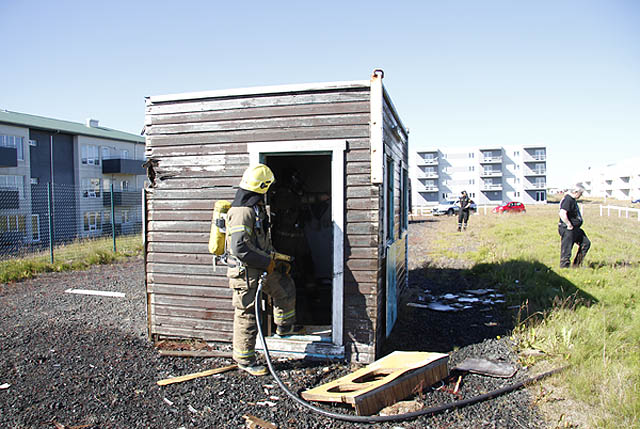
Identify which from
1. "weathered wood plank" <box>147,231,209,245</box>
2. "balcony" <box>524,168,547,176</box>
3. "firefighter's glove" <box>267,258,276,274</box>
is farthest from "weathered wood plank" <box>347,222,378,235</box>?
"balcony" <box>524,168,547,176</box>

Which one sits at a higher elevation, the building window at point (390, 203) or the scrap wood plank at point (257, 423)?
the building window at point (390, 203)

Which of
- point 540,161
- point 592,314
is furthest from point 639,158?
point 592,314

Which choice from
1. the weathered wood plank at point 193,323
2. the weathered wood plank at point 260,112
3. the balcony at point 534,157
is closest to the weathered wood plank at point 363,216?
the weathered wood plank at point 260,112

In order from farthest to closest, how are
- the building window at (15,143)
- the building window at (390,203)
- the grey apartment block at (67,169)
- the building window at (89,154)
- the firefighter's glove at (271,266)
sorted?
the building window at (89,154), the building window at (15,143), the grey apartment block at (67,169), the building window at (390,203), the firefighter's glove at (271,266)

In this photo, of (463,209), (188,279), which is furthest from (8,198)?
(463,209)

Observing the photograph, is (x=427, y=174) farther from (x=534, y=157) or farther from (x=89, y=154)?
(x=89, y=154)

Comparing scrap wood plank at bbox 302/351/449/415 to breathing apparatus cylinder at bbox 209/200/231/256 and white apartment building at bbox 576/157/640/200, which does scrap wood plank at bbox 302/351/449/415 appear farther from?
white apartment building at bbox 576/157/640/200

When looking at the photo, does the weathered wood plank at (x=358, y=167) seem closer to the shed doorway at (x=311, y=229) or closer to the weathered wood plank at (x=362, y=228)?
the shed doorway at (x=311, y=229)

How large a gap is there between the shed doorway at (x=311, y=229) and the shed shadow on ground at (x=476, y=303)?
1.02 meters

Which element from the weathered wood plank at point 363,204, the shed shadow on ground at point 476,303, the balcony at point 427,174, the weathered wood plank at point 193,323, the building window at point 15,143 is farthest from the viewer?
the balcony at point 427,174

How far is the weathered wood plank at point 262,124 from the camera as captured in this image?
500cm

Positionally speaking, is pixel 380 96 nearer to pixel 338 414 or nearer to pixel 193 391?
pixel 338 414

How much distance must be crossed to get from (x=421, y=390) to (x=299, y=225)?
12.2 ft

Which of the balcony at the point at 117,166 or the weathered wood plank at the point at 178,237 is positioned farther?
the balcony at the point at 117,166
